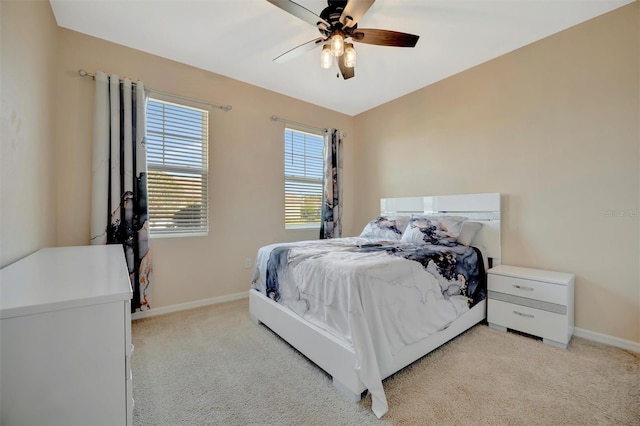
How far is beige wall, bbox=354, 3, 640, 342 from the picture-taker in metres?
2.10

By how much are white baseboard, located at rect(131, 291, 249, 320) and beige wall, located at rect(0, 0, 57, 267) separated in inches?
39.7

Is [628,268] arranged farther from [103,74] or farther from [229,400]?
[103,74]

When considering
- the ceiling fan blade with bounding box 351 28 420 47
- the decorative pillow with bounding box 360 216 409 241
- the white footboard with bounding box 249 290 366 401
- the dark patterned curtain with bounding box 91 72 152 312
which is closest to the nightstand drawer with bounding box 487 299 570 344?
the decorative pillow with bounding box 360 216 409 241

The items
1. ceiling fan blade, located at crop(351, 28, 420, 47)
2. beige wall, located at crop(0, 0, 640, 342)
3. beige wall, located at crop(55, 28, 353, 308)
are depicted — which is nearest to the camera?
beige wall, located at crop(0, 0, 640, 342)

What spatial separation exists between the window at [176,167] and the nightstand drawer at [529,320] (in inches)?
121

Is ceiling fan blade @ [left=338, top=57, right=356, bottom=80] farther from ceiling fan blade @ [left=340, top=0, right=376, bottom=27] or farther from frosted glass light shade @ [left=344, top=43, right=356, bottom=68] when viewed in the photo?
ceiling fan blade @ [left=340, top=0, right=376, bottom=27]

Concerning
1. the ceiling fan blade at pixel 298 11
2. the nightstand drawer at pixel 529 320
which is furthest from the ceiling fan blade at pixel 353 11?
the nightstand drawer at pixel 529 320

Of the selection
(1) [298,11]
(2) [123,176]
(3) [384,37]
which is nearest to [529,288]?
(3) [384,37]

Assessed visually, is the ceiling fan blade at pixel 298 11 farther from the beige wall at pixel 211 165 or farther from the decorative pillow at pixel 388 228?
the decorative pillow at pixel 388 228

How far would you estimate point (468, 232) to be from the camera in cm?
270

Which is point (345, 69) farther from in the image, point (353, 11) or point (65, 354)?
point (65, 354)

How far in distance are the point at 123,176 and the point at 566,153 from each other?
4.06 meters

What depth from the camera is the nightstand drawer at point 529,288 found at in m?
2.09

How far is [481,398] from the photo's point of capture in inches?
60.7
